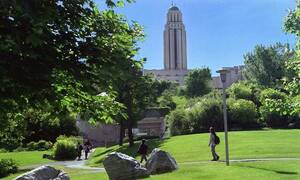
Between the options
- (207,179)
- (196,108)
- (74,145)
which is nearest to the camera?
(207,179)

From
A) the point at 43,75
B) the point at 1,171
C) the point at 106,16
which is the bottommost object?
the point at 1,171

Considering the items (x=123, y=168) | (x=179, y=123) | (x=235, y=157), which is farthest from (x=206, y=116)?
(x=123, y=168)

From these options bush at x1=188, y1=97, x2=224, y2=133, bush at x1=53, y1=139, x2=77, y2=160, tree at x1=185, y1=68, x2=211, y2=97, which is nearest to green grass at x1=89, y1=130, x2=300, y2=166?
bush at x1=53, y1=139, x2=77, y2=160

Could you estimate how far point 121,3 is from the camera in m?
8.36

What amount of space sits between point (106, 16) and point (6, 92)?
221cm

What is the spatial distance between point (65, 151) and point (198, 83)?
6821 cm

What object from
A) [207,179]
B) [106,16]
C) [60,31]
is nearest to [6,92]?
[60,31]

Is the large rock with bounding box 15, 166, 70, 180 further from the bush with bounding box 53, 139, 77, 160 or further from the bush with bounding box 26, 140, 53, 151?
the bush with bounding box 26, 140, 53, 151

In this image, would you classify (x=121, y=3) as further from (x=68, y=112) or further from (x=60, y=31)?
(x=68, y=112)

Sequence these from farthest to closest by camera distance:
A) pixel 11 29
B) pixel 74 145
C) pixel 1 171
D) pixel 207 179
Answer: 1. pixel 74 145
2. pixel 1 171
3. pixel 207 179
4. pixel 11 29

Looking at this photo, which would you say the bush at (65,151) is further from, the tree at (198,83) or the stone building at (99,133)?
the tree at (198,83)

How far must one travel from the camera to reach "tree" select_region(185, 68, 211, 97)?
115m

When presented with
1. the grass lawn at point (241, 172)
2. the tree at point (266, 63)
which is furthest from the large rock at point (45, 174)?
the tree at point (266, 63)

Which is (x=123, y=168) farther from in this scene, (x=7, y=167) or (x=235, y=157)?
(x=7, y=167)
